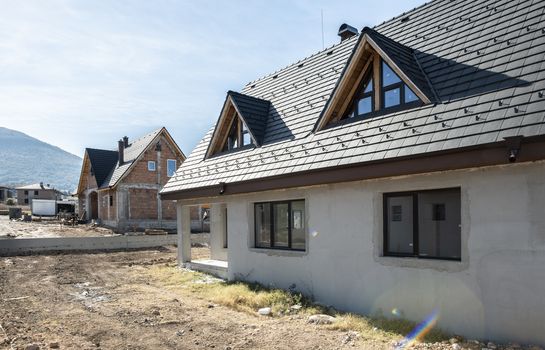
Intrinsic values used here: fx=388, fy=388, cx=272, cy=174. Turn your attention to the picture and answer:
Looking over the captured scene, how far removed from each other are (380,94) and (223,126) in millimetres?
6786

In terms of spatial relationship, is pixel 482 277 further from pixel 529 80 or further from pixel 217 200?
pixel 217 200

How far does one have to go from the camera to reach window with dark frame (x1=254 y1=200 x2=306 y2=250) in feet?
33.4

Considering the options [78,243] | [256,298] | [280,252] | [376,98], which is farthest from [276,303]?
[78,243]

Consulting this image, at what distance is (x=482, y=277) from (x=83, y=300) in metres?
9.26

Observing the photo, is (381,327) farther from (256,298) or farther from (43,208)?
(43,208)

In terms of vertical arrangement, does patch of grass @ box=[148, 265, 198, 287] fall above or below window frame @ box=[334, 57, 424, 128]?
below

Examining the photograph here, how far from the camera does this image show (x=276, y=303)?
904 centimetres

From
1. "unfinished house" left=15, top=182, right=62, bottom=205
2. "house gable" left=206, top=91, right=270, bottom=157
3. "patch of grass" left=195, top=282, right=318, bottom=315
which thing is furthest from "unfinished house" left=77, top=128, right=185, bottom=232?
"unfinished house" left=15, top=182, right=62, bottom=205

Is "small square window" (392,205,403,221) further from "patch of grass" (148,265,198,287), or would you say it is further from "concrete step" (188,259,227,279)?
"patch of grass" (148,265,198,287)

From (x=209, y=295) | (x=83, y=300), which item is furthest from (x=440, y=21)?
(x=83, y=300)

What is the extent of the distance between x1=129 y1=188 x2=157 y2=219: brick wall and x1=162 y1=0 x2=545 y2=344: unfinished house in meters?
22.3

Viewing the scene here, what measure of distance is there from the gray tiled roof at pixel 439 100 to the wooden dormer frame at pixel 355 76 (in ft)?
1.09

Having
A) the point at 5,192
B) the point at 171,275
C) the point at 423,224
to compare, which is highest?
the point at 423,224

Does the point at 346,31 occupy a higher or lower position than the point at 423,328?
higher
